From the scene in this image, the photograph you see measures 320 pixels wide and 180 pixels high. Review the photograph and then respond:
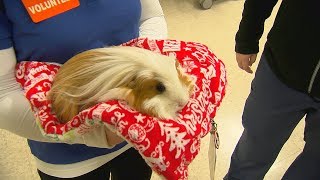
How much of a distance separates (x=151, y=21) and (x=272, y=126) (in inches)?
22.4

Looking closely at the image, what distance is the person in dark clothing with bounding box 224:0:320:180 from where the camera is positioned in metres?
1.02

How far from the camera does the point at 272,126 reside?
1240 millimetres

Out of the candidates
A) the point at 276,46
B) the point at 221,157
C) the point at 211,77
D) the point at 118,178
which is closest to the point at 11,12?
the point at 211,77

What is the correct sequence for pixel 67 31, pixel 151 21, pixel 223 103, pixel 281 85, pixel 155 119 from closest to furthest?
1. pixel 155 119
2. pixel 67 31
3. pixel 151 21
4. pixel 281 85
5. pixel 223 103

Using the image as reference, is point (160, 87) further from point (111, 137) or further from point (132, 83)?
point (111, 137)

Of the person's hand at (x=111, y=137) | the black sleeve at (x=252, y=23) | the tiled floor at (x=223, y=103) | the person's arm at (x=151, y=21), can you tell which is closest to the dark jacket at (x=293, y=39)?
the black sleeve at (x=252, y=23)

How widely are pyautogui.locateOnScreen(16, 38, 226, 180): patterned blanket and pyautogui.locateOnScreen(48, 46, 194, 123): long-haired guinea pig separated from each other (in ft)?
0.05

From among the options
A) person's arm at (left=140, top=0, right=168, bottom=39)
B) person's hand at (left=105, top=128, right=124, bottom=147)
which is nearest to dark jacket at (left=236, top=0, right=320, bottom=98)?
person's arm at (left=140, top=0, right=168, bottom=39)

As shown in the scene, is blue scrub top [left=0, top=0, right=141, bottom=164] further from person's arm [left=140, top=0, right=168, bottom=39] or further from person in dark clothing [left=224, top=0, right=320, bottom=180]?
person in dark clothing [left=224, top=0, right=320, bottom=180]

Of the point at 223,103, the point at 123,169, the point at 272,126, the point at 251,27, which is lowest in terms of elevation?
the point at 223,103

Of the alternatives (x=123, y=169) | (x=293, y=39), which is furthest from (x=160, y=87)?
(x=293, y=39)

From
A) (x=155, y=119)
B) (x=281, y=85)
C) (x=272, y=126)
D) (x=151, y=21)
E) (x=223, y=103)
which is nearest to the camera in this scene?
(x=155, y=119)

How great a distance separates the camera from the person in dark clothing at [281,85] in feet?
3.36

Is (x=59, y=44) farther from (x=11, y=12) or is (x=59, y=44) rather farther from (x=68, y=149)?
(x=68, y=149)
